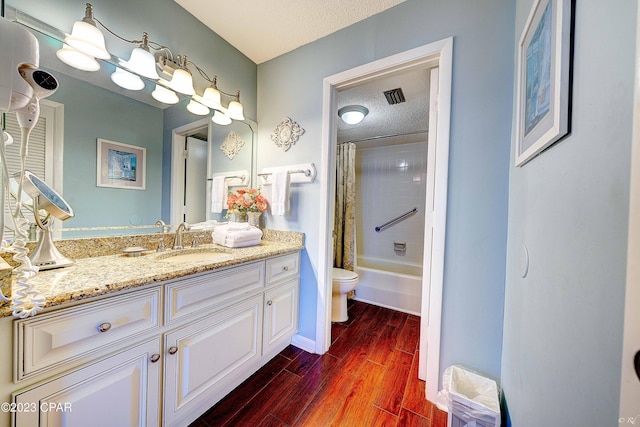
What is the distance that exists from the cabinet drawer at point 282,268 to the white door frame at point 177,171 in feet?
2.41

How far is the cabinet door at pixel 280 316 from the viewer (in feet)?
4.71

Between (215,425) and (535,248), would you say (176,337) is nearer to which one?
(215,425)

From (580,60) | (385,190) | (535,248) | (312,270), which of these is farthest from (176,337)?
(385,190)

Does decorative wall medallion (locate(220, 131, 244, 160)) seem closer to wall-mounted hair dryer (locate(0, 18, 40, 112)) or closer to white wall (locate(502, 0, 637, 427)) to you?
wall-mounted hair dryer (locate(0, 18, 40, 112))

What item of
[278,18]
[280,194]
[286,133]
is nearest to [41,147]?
[280,194]

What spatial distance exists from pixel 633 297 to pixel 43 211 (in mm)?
1747

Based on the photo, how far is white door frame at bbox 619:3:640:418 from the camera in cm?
32

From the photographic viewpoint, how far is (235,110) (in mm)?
1727

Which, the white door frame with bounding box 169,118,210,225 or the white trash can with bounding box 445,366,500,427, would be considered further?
the white door frame with bounding box 169,118,210,225

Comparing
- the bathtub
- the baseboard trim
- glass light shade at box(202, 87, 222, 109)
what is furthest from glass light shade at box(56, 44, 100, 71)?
the bathtub

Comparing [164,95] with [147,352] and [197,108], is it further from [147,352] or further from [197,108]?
[147,352]

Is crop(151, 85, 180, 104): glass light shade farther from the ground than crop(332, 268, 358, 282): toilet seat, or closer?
farther from the ground

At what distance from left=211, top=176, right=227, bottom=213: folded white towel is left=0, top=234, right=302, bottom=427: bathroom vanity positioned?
481 millimetres

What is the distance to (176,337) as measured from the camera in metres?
0.96
